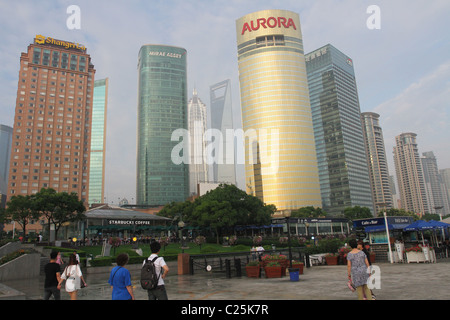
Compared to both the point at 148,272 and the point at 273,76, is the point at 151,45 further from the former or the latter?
the point at 148,272

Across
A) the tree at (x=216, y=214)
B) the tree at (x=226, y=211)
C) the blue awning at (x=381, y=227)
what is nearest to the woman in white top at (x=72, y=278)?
the blue awning at (x=381, y=227)

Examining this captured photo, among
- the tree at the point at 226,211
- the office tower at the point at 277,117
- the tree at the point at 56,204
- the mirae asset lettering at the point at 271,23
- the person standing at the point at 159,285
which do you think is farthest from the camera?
the mirae asset lettering at the point at 271,23

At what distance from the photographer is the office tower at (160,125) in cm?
16612

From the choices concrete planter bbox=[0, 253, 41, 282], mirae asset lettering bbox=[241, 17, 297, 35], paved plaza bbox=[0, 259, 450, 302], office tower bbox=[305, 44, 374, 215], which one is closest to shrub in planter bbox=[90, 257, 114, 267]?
concrete planter bbox=[0, 253, 41, 282]

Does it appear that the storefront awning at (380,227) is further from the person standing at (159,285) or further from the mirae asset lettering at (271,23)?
the mirae asset lettering at (271,23)

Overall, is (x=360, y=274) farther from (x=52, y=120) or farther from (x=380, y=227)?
(x=52, y=120)

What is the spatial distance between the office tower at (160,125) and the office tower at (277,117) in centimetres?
4015

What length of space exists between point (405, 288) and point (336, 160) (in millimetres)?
182817

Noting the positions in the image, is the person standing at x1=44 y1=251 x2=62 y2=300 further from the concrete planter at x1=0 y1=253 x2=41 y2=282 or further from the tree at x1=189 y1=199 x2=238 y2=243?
the tree at x1=189 y1=199 x2=238 y2=243

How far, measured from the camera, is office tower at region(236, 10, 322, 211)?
13975cm

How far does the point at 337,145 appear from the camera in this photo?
185875mm

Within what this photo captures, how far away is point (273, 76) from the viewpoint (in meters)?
143

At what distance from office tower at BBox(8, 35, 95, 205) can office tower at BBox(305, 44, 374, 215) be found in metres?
130
